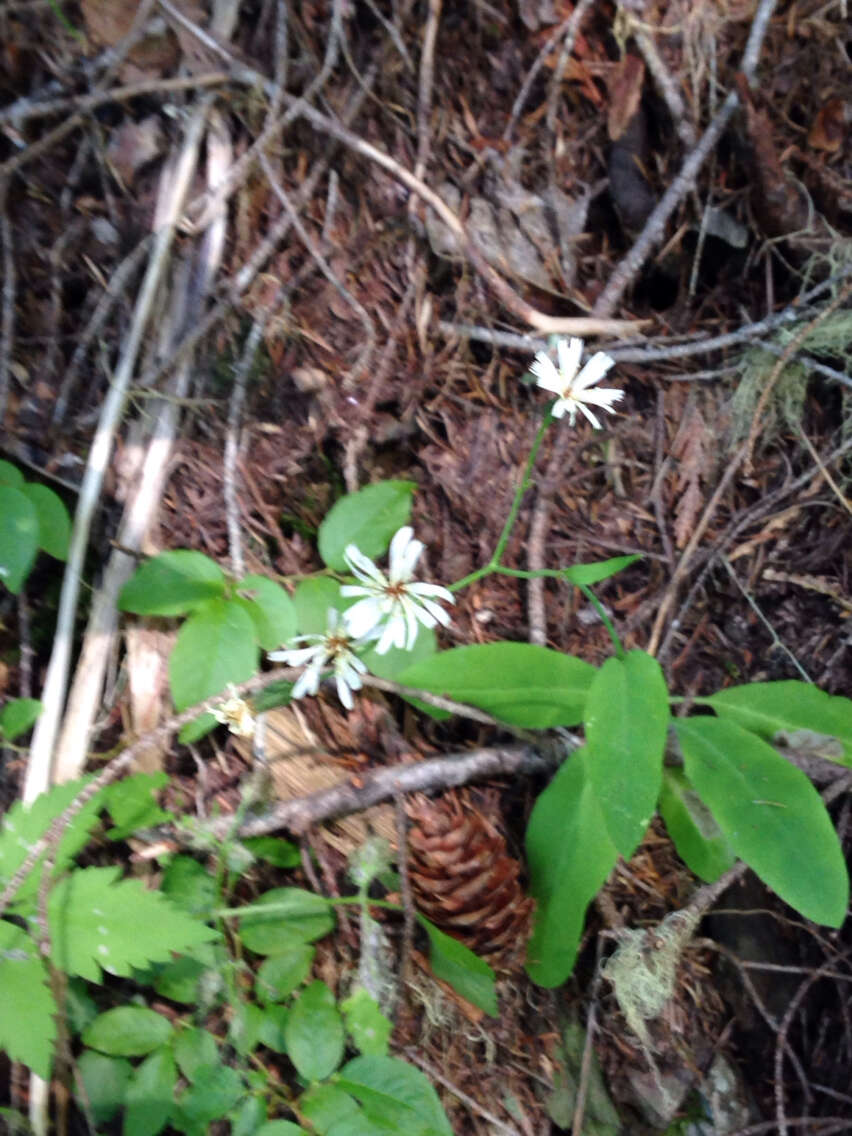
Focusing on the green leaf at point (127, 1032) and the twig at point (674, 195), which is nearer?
the green leaf at point (127, 1032)

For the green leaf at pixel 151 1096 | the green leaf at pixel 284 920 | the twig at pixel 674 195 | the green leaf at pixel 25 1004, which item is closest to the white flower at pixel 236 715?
the green leaf at pixel 284 920

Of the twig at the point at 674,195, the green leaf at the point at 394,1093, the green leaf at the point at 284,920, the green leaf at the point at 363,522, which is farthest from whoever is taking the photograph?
the twig at the point at 674,195

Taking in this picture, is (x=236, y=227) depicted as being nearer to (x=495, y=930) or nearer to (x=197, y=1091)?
(x=495, y=930)

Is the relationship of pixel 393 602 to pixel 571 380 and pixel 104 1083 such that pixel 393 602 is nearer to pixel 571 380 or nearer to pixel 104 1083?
pixel 571 380

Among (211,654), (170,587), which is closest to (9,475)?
(170,587)

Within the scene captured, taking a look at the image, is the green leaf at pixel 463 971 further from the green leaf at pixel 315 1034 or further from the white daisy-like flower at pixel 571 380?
the white daisy-like flower at pixel 571 380

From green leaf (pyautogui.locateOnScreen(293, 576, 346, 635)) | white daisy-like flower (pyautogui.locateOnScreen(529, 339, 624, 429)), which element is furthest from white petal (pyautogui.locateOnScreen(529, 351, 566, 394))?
green leaf (pyautogui.locateOnScreen(293, 576, 346, 635))
